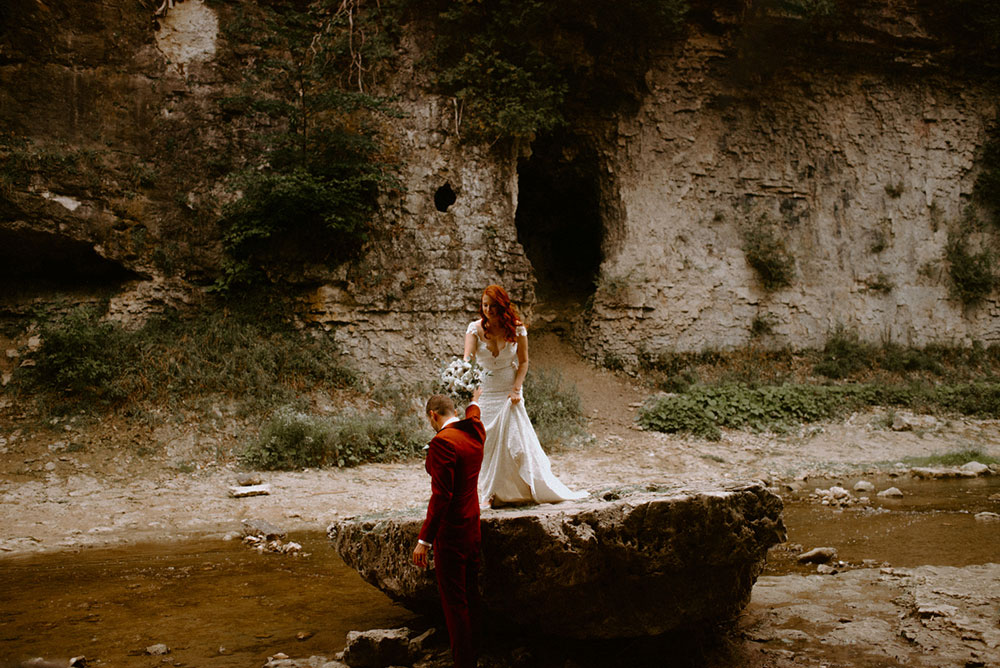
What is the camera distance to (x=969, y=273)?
60.2 feet

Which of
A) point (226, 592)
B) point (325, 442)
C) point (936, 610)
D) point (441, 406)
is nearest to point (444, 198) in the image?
point (325, 442)

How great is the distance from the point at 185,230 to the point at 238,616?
35.3ft

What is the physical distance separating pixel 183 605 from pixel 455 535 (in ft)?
9.50

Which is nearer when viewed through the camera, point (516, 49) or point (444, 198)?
point (516, 49)

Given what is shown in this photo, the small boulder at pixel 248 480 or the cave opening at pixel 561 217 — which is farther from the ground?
the cave opening at pixel 561 217

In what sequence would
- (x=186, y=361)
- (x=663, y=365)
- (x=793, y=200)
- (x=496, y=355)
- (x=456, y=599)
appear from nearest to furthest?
(x=456, y=599) → (x=496, y=355) → (x=186, y=361) → (x=663, y=365) → (x=793, y=200)

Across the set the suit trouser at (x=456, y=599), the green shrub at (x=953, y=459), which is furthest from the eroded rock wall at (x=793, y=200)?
the suit trouser at (x=456, y=599)

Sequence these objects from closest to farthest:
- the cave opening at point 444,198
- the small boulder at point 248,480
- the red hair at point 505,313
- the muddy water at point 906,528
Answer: the red hair at point 505,313, the muddy water at point 906,528, the small boulder at point 248,480, the cave opening at point 444,198

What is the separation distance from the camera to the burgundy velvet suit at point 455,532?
13.2ft

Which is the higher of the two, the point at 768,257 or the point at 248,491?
the point at 768,257

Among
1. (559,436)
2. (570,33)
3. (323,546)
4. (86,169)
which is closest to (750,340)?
(559,436)

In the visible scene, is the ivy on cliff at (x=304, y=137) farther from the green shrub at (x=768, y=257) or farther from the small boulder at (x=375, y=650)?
the small boulder at (x=375, y=650)

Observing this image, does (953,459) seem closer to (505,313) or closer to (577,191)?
(505,313)

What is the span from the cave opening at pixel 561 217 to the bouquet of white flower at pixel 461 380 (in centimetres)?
1339
